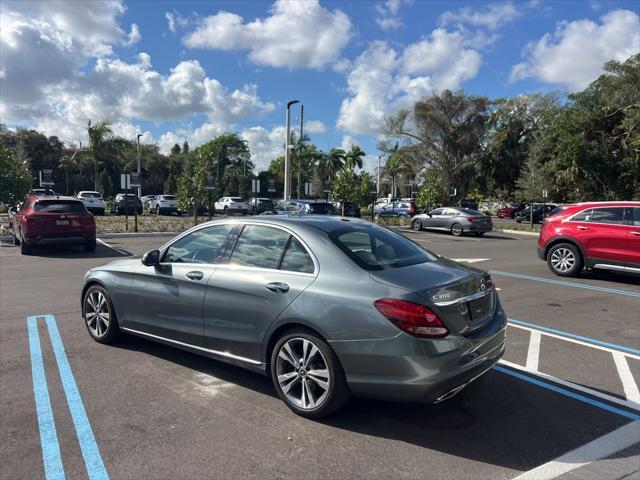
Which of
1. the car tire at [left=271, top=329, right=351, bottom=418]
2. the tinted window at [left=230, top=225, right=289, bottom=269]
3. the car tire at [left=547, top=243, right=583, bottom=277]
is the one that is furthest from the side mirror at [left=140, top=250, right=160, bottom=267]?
the car tire at [left=547, top=243, right=583, bottom=277]

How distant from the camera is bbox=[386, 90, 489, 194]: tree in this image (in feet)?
179

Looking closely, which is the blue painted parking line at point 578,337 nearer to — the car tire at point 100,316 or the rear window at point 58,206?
the car tire at point 100,316

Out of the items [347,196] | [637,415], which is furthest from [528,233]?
[637,415]

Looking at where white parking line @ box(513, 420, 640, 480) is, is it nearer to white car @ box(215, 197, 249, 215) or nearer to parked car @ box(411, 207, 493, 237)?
parked car @ box(411, 207, 493, 237)

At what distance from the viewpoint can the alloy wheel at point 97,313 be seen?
18.2ft

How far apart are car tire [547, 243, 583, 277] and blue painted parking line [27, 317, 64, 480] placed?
10142 mm

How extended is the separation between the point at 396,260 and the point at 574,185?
41.1m

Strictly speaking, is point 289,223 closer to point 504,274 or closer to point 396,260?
point 396,260

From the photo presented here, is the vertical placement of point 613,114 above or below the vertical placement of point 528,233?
above

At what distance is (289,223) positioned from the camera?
443 cm

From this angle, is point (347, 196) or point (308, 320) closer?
point (308, 320)

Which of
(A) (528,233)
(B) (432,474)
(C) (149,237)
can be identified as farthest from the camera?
(A) (528,233)

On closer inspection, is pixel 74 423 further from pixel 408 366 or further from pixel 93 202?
pixel 93 202

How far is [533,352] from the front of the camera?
18.6 ft
